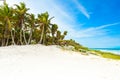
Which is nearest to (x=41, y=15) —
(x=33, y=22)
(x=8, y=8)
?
(x=33, y=22)

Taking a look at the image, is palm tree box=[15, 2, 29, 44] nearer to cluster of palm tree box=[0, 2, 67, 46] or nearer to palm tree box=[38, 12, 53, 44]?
cluster of palm tree box=[0, 2, 67, 46]

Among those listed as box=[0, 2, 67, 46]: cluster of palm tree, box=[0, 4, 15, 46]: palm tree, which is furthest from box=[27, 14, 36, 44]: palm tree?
box=[0, 4, 15, 46]: palm tree

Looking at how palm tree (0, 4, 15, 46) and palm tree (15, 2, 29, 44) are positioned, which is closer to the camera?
palm tree (0, 4, 15, 46)

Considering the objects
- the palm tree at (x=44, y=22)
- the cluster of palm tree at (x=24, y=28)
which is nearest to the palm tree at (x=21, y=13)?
the cluster of palm tree at (x=24, y=28)

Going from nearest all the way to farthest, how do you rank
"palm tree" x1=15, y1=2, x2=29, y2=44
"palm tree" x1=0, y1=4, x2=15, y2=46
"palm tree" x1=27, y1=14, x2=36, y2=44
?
"palm tree" x1=0, y1=4, x2=15, y2=46 → "palm tree" x1=15, y1=2, x2=29, y2=44 → "palm tree" x1=27, y1=14, x2=36, y2=44

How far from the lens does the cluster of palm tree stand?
3562 centimetres

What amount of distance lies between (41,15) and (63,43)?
9.41 meters

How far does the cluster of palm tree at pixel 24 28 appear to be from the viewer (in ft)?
117

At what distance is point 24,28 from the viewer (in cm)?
4072

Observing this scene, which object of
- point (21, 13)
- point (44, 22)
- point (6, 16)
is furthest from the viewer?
point (44, 22)

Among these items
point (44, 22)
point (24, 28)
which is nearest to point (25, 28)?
point (24, 28)

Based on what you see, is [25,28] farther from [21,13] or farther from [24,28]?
[21,13]

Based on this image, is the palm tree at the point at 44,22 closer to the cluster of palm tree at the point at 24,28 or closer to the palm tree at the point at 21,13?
the cluster of palm tree at the point at 24,28

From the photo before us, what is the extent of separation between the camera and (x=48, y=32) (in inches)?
1718
